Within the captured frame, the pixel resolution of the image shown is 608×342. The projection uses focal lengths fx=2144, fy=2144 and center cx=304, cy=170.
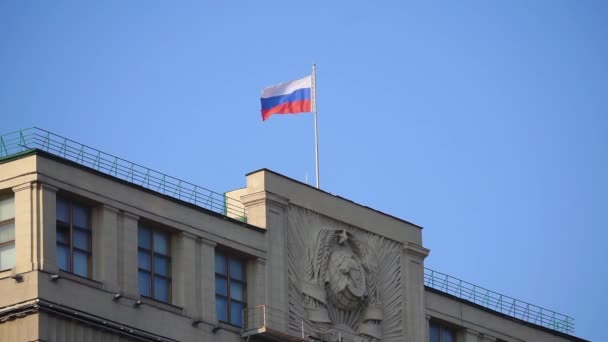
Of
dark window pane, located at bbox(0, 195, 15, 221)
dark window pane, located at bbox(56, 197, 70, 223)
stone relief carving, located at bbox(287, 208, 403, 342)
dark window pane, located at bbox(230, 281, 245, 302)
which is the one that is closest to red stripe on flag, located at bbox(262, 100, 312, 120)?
stone relief carving, located at bbox(287, 208, 403, 342)

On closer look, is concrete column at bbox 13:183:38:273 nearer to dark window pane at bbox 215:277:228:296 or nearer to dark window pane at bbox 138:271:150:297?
dark window pane at bbox 138:271:150:297

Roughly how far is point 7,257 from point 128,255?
4690 millimetres

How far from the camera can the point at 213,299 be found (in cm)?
7862

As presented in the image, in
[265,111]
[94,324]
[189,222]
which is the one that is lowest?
[94,324]

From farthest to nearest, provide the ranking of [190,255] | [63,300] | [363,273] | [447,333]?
[447,333], [363,273], [190,255], [63,300]

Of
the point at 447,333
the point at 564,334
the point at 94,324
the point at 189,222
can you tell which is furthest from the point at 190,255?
the point at 564,334

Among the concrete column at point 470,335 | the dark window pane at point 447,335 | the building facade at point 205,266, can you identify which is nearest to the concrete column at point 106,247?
the building facade at point 205,266

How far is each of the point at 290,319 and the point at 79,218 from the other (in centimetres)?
1015

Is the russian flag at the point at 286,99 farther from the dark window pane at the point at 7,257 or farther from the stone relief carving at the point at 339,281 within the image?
the dark window pane at the point at 7,257

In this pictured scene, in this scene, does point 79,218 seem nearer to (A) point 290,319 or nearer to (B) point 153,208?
(B) point 153,208

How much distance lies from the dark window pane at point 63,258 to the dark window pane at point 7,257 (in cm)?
157

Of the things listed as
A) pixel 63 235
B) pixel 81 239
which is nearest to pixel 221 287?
pixel 81 239

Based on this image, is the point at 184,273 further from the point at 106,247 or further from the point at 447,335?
the point at 447,335

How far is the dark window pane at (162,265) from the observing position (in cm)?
7738
